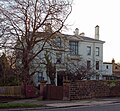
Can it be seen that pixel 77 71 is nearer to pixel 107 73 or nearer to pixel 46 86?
pixel 46 86

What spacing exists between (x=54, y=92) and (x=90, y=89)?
4157mm

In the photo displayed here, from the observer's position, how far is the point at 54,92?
35.3 m

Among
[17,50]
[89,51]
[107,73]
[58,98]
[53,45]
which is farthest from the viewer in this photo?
[107,73]

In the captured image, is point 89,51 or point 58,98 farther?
point 89,51

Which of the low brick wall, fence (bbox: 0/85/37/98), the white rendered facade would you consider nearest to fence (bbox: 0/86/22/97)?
fence (bbox: 0/85/37/98)

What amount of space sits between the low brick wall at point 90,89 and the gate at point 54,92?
67 cm

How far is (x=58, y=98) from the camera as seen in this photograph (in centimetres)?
3469

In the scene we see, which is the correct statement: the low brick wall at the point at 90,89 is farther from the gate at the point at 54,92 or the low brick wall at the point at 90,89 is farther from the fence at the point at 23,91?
the fence at the point at 23,91

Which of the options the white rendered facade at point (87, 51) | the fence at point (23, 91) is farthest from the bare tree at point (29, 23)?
the white rendered facade at point (87, 51)

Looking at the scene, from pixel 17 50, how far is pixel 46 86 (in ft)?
20.4

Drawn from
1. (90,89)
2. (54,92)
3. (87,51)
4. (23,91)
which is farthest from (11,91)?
(87,51)

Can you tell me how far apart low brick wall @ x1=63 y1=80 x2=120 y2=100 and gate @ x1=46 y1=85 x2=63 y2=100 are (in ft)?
2.21

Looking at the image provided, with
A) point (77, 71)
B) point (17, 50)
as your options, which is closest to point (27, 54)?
point (17, 50)

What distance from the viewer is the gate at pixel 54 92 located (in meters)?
34.4
